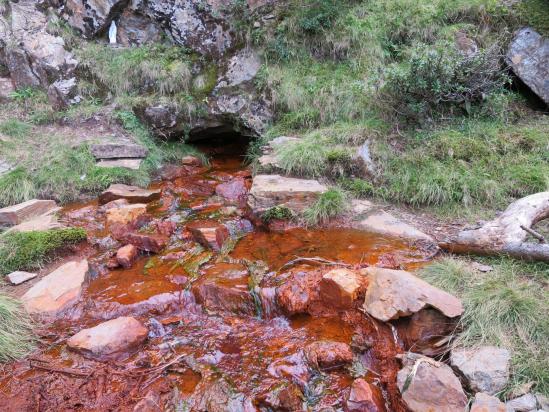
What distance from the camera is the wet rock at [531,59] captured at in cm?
524

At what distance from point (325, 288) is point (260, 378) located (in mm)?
923

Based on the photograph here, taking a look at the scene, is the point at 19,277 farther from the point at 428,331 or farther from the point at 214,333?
the point at 428,331

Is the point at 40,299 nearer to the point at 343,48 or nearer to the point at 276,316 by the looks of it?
the point at 276,316

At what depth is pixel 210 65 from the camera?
6883mm

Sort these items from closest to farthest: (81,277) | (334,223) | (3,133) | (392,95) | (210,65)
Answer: (81,277) → (334,223) → (392,95) → (3,133) → (210,65)

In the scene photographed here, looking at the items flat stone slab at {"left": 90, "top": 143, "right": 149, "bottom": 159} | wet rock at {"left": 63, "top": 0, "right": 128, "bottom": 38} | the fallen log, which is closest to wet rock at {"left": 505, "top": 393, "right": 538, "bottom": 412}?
the fallen log

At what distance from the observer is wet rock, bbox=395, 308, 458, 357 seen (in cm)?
269

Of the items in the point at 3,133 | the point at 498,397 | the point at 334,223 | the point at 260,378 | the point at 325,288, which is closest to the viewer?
the point at 498,397

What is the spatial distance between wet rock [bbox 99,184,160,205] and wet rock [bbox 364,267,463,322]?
3.53 m

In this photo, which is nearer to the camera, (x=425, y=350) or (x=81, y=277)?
(x=425, y=350)

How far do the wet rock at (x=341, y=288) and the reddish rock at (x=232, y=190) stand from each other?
8.39ft

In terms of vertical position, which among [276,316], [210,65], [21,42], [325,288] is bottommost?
[276,316]

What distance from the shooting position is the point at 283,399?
240cm

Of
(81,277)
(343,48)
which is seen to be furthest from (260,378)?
(343,48)
